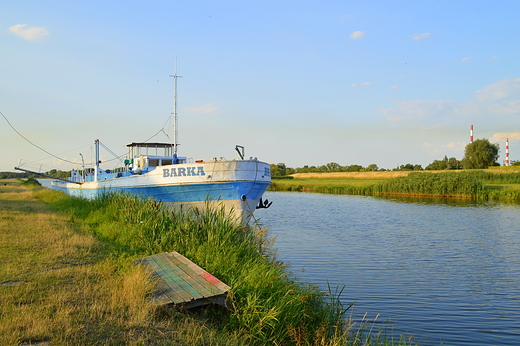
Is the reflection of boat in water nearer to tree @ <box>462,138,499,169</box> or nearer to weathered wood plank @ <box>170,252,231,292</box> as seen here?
weathered wood plank @ <box>170,252,231,292</box>

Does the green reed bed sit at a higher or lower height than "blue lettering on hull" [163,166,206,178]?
lower

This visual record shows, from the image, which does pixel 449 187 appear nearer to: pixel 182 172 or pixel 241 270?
pixel 182 172

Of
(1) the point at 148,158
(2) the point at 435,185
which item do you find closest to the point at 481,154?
(2) the point at 435,185

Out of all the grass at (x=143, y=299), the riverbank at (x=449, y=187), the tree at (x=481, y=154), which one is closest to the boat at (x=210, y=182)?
the grass at (x=143, y=299)

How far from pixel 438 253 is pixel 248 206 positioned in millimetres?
Answer: 7867

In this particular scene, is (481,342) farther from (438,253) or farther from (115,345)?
(438,253)

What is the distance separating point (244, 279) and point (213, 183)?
11.7m

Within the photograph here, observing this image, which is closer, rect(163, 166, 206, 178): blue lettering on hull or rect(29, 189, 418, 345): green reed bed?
rect(29, 189, 418, 345): green reed bed

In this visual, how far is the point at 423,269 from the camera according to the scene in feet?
39.7

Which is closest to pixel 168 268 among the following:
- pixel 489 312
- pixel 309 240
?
pixel 489 312

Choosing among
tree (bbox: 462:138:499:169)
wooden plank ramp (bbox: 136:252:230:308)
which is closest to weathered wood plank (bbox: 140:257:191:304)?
wooden plank ramp (bbox: 136:252:230:308)

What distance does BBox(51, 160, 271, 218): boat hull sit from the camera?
17938 mm

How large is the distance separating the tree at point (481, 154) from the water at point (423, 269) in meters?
69.3

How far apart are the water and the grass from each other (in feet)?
4.90
